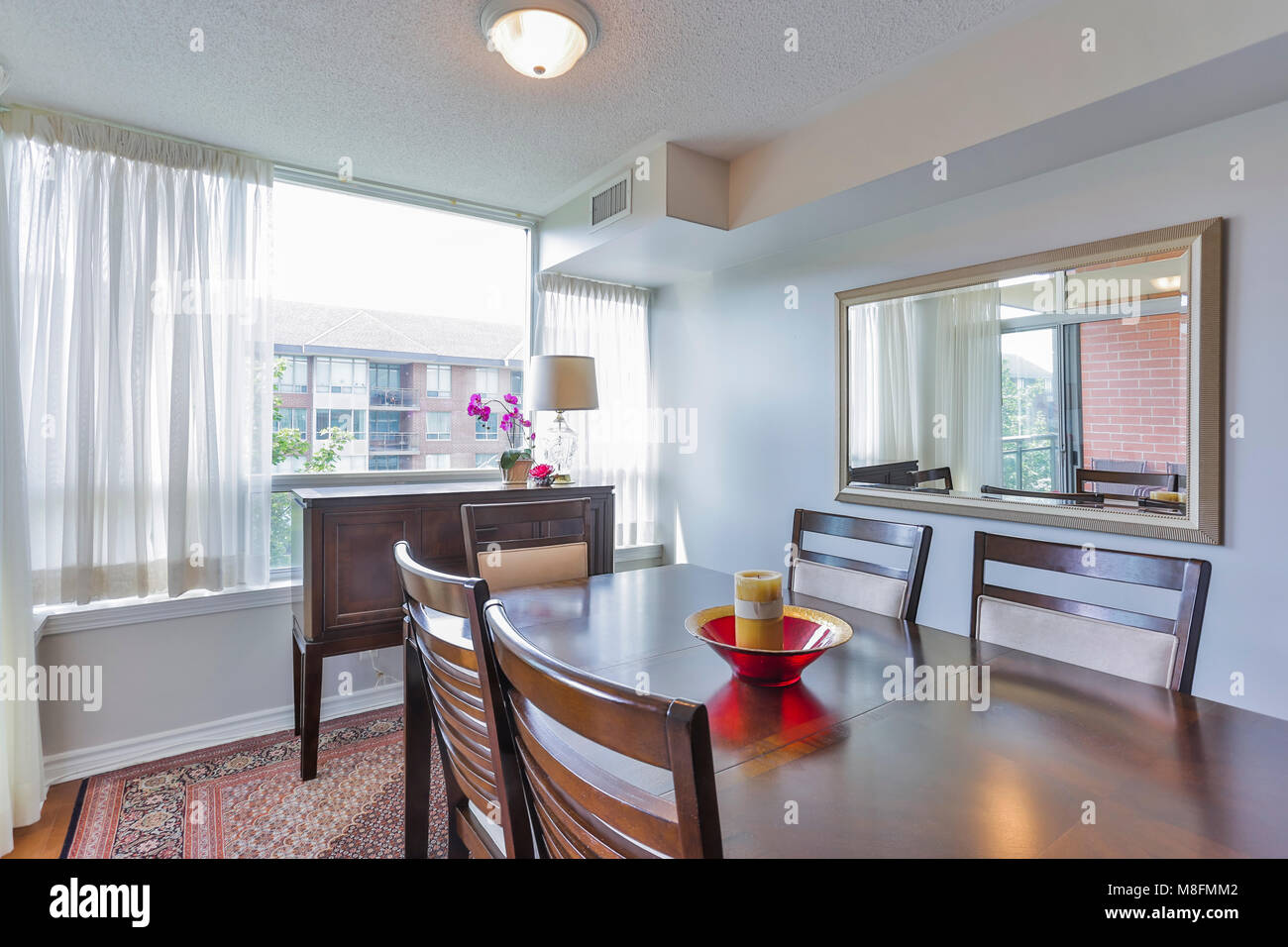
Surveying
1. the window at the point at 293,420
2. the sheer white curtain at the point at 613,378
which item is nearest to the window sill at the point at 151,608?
the window at the point at 293,420

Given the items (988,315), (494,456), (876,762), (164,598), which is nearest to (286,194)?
(494,456)

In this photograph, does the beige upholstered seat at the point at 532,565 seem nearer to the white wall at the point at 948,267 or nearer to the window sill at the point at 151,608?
the window sill at the point at 151,608

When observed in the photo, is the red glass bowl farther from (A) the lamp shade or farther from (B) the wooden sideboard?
(A) the lamp shade

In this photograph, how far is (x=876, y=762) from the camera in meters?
0.95

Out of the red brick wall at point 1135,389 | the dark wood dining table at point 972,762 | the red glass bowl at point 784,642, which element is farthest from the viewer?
the red brick wall at point 1135,389

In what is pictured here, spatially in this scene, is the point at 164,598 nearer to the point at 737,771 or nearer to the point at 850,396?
the point at 737,771

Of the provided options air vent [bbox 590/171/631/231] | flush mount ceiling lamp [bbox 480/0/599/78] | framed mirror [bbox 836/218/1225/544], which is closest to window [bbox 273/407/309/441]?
air vent [bbox 590/171/631/231]

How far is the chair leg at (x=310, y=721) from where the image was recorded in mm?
2441

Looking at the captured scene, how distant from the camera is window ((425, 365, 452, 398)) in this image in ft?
11.5

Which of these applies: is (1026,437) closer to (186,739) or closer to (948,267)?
(948,267)

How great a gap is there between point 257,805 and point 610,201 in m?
2.92

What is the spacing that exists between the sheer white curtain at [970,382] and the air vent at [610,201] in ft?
4.84

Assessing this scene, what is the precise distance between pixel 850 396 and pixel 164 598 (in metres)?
3.18
